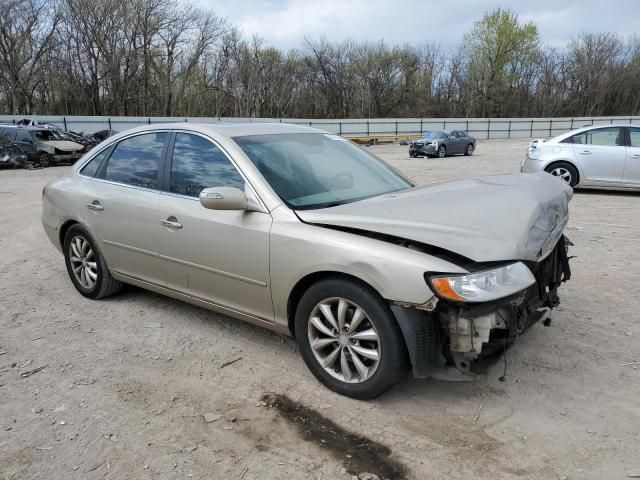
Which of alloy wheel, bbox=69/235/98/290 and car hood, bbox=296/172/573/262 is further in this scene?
alloy wheel, bbox=69/235/98/290

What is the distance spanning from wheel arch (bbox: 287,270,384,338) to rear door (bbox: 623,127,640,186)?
32.4 ft

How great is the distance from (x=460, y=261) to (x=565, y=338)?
1.66m

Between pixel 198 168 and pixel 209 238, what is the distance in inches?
23.0

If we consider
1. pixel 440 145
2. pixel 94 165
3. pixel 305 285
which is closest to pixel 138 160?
pixel 94 165

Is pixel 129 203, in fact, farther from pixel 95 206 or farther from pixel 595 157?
pixel 595 157

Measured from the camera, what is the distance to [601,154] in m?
10.7

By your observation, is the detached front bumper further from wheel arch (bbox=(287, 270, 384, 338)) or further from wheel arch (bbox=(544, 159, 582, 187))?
wheel arch (bbox=(544, 159, 582, 187))

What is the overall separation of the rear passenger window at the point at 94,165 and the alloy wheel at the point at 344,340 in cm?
274

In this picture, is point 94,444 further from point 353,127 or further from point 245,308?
point 353,127

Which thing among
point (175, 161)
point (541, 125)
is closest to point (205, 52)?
point (541, 125)

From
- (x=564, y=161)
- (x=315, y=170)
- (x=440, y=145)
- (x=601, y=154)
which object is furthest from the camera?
(x=440, y=145)

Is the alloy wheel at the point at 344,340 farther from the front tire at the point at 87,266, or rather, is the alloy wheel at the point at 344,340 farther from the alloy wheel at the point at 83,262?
the alloy wheel at the point at 83,262

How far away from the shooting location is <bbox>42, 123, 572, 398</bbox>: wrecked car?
267cm

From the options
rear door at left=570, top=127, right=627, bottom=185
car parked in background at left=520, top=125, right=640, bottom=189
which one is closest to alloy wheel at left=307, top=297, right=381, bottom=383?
car parked in background at left=520, top=125, right=640, bottom=189
